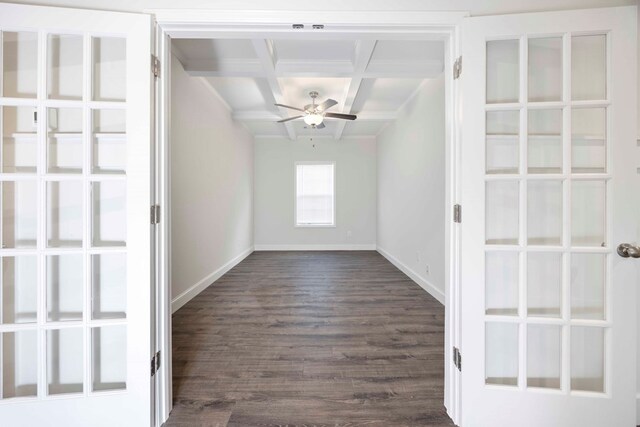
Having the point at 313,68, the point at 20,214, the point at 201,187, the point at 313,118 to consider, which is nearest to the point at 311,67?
the point at 313,68

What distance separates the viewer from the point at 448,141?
1.50 meters

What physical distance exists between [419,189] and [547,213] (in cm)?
258

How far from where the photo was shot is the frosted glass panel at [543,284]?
4.62ft

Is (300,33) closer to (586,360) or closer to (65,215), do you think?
(65,215)

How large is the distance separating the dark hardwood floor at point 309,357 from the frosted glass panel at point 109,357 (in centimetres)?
39

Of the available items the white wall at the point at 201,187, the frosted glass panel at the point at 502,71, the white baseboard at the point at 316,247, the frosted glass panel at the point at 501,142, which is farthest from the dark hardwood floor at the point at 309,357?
A: the white baseboard at the point at 316,247

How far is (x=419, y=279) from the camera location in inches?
155

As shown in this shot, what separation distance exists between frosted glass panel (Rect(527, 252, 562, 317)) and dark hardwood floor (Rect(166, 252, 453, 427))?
79cm

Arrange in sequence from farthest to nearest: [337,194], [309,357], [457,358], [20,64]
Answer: [337,194]
[309,357]
[457,358]
[20,64]

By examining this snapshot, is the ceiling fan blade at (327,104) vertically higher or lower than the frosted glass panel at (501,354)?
higher

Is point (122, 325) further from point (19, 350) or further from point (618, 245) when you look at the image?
point (618, 245)

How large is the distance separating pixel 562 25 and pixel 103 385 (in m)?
3.01

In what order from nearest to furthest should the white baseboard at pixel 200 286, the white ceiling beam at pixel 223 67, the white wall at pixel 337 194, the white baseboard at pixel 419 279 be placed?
the white baseboard at pixel 200 286 → the white ceiling beam at pixel 223 67 → the white baseboard at pixel 419 279 → the white wall at pixel 337 194

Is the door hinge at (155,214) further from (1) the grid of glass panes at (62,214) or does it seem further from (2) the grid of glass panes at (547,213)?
(2) the grid of glass panes at (547,213)
